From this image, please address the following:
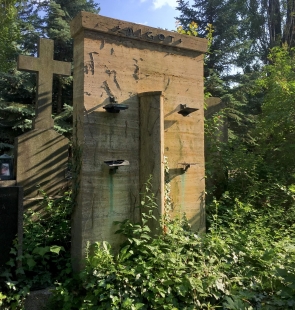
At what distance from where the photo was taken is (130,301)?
9.55ft

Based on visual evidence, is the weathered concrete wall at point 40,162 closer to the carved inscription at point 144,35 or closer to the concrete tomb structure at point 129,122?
the concrete tomb structure at point 129,122

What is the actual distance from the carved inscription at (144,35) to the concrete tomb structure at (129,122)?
1 cm

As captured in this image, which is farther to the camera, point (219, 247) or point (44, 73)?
point (44, 73)

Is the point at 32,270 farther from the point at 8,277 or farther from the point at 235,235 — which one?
the point at 235,235

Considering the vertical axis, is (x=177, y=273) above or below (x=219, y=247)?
below

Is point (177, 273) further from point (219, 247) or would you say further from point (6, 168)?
point (6, 168)

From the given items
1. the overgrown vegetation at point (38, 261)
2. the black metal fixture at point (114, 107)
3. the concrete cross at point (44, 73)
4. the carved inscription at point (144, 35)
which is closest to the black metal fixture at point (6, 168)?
the concrete cross at point (44, 73)

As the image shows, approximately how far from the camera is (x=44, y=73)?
6.28 metres

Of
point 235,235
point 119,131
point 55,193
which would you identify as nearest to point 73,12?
point 55,193

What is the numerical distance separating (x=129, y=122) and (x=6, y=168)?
9.97 ft

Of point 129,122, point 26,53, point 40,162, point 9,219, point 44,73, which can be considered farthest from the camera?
point 26,53

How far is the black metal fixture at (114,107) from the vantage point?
365 centimetres

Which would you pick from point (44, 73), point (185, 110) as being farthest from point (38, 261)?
point (44, 73)

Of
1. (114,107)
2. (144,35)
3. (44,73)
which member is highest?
(44,73)
